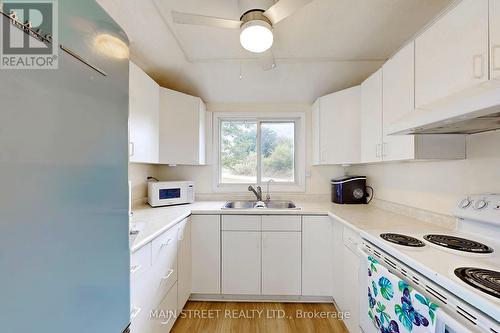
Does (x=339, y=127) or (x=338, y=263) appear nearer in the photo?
(x=338, y=263)

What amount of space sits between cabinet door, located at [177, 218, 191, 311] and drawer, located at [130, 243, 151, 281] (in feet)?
1.68

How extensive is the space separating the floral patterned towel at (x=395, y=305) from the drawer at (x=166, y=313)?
1.33 meters

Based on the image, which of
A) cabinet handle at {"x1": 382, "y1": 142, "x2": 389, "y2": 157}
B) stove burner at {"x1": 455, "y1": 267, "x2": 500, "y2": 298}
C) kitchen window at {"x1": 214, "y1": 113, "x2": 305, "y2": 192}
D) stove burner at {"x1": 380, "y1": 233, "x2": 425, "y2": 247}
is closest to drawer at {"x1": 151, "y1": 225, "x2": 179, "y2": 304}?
kitchen window at {"x1": 214, "y1": 113, "x2": 305, "y2": 192}

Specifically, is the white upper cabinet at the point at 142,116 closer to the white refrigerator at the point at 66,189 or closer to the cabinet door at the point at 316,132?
the white refrigerator at the point at 66,189

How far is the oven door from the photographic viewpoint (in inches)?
29.7

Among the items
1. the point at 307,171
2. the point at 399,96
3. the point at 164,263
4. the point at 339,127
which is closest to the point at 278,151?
the point at 307,171

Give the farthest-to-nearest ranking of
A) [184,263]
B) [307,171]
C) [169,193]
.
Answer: [307,171]
[169,193]
[184,263]

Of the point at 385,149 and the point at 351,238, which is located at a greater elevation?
the point at 385,149

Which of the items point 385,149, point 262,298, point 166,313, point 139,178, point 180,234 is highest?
point 385,149

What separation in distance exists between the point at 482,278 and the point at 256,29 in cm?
159

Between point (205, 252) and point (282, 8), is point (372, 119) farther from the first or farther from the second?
point (205, 252)

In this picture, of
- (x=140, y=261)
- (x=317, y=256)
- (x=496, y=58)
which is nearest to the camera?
(x=496, y=58)

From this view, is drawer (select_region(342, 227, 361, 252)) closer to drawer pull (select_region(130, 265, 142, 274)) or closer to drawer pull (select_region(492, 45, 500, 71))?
drawer pull (select_region(492, 45, 500, 71))

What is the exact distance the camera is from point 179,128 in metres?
2.26
